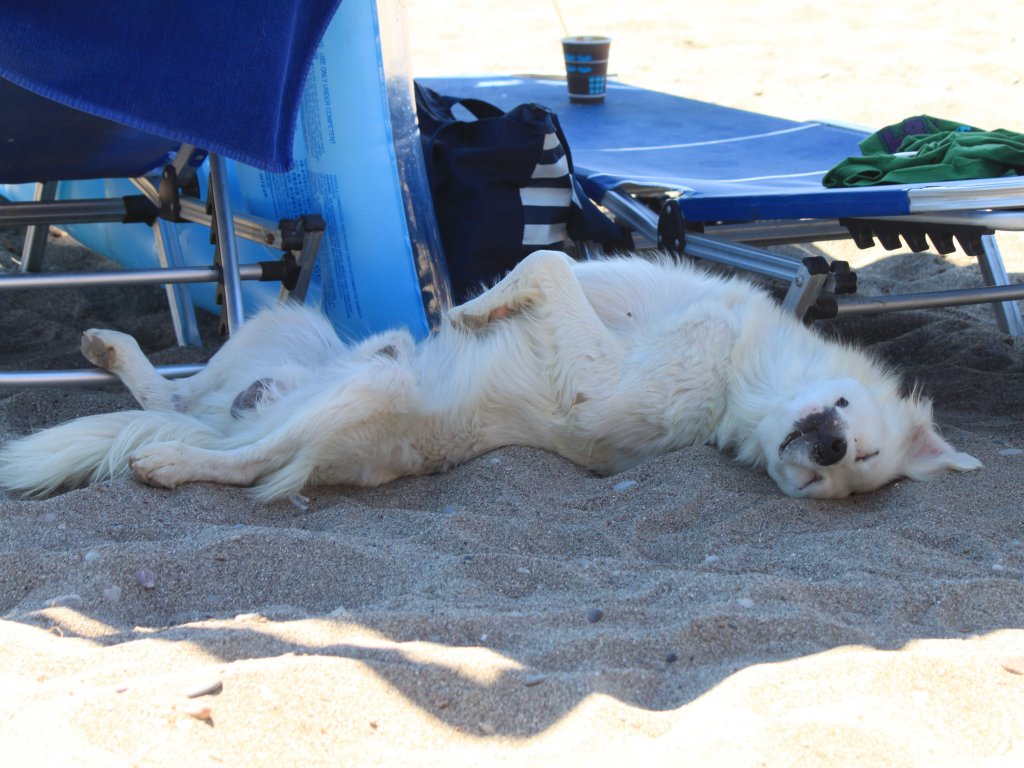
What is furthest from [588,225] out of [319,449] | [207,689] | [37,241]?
[207,689]

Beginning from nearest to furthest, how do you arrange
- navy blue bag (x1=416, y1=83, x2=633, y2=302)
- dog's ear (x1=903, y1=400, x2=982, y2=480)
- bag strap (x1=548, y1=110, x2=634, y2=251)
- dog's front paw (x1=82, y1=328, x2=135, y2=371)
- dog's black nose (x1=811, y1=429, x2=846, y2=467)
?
dog's black nose (x1=811, y1=429, x2=846, y2=467) → dog's ear (x1=903, y1=400, x2=982, y2=480) → dog's front paw (x1=82, y1=328, x2=135, y2=371) → navy blue bag (x1=416, y1=83, x2=633, y2=302) → bag strap (x1=548, y1=110, x2=634, y2=251)

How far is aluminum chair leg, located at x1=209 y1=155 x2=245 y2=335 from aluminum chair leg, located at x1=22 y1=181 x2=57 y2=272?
4.81 ft

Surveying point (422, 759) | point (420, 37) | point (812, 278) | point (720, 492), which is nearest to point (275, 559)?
point (422, 759)

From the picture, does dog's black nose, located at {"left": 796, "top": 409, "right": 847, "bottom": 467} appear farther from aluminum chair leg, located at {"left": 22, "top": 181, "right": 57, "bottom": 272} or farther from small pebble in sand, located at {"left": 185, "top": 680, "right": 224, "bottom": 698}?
aluminum chair leg, located at {"left": 22, "top": 181, "right": 57, "bottom": 272}

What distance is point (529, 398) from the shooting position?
10.2 ft

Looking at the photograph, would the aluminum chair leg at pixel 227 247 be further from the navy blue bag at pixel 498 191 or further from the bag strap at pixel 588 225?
the bag strap at pixel 588 225

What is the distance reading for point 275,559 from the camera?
225cm

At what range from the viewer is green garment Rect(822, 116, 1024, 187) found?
11.5ft

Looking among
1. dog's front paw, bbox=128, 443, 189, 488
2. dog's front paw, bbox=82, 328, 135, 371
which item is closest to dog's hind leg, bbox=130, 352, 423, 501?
dog's front paw, bbox=128, 443, 189, 488

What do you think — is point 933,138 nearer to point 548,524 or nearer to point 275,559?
point 548,524

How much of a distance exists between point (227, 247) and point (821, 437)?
78.5 inches

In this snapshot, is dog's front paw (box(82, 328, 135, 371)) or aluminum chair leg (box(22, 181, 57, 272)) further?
aluminum chair leg (box(22, 181, 57, 272))

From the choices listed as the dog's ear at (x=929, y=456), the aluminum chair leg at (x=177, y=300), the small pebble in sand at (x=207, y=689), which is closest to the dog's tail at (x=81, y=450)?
the aluminum chair leg at (x=177, y=300)

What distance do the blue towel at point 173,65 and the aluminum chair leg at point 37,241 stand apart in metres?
2.10
